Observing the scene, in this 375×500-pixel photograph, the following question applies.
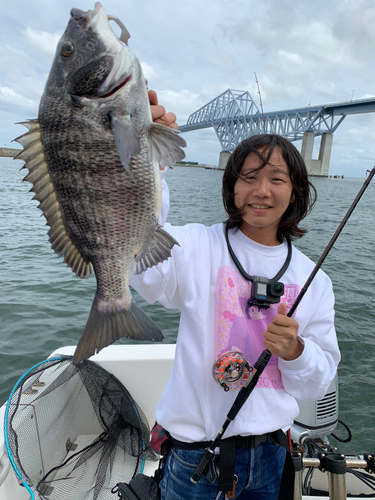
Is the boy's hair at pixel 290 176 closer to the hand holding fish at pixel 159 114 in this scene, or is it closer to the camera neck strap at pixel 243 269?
the camera neck strap at pixel 243 269

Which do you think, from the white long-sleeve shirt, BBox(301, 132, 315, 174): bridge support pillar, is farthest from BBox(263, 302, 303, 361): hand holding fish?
BBox(301, 132, 315, 174): bridge support pillar

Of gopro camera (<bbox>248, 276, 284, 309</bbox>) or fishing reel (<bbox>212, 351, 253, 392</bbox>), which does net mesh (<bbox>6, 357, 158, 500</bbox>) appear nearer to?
fishing reel (<bbox>212, 351, 253, 392</bbox>)

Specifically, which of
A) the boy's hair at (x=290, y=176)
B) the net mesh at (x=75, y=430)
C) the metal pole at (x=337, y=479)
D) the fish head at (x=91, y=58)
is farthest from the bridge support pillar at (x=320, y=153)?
the fish head at (x=91, y=58)

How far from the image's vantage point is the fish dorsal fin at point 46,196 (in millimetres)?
1241

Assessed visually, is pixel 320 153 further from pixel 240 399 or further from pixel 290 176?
pixel 240 399

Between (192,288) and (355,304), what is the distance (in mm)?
7535

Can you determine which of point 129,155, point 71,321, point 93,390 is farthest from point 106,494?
point 71,321

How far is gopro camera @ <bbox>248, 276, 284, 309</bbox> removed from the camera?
70.1 inches

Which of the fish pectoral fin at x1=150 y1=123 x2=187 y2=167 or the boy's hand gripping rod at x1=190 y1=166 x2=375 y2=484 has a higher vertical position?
the fish pectoral fin at x1=150 y1=123 x2=187 y2=167

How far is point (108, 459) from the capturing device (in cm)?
299

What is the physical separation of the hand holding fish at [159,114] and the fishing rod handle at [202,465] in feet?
4.85

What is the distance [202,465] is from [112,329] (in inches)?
32.4

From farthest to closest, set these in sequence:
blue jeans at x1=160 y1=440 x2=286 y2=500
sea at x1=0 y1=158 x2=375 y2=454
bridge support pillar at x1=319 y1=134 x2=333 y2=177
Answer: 1. bridge support pillar at x1=319 y1=134 x2=333 y2=177
2. sea at x1=0 y1=158 x2=375 y2=454
3. blue jeans at x1=160 y1=440 x2=286 y2=500

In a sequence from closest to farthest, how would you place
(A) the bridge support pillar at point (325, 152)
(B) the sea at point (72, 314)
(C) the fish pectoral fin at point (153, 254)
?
(C) the fish pectoral fin at point (153, 254), (B) the sea at point (72, 314), (A) the bridge support pillar at point (325, 152)
